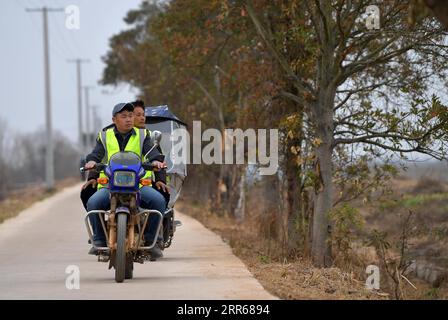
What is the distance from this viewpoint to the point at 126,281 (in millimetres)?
11562

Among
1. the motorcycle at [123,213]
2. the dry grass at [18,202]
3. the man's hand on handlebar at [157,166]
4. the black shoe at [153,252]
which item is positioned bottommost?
the dry grass at [18,202]

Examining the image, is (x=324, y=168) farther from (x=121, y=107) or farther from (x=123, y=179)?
(x=123, y=179)

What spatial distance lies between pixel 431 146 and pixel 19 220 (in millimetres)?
14931

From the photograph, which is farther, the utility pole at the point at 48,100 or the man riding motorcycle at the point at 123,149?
the utility pole at the point at 48,100

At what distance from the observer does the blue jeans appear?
37.6ft

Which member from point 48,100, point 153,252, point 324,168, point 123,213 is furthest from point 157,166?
point 48,100

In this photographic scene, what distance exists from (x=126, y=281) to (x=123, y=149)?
1.50 m

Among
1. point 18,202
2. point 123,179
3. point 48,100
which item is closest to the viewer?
point 123,179

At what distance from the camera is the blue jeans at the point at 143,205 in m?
11.5

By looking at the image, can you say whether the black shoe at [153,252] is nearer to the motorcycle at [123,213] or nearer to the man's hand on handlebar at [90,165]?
the motorcycle at [123,213]

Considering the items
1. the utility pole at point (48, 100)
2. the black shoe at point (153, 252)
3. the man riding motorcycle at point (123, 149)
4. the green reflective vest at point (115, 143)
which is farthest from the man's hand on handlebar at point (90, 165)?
the utility pole at point (48, 100)

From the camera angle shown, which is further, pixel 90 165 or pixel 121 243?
pixel 90 165

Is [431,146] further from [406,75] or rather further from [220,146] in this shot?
[220,146]

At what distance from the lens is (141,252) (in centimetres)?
1170
